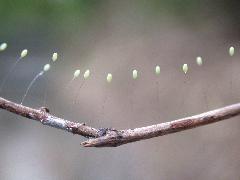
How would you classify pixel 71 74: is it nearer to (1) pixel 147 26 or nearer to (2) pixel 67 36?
(2) pixel 67 36

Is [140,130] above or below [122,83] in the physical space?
below

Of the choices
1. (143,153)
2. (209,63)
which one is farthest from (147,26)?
(143,153)

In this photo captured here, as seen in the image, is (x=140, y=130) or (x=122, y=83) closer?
(x=140, y=130)

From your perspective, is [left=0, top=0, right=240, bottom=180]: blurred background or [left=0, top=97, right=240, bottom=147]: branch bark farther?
[left=0, top=0, right=240, bottom=180]: blurred background

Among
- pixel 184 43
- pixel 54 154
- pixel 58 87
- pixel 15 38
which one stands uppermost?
pixel 15 38

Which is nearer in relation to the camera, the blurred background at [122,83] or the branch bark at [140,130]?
the branch bark at [140,130]

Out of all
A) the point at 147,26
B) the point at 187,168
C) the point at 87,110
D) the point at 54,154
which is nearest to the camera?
the point at 187,168

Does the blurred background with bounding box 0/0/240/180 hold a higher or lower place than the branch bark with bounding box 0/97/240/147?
higher

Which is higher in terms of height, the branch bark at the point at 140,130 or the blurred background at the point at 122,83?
the blurred background at the point at 122,83
